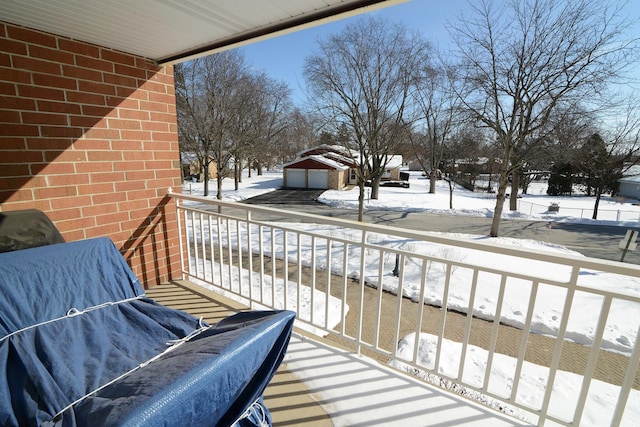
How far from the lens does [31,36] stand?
2025mm

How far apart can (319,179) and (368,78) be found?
13.7 metres

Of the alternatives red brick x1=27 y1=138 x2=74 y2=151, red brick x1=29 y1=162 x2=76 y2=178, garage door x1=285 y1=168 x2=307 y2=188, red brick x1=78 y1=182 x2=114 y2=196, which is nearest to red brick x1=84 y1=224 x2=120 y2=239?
red brick x1=78 y1=182 x2=114 y2=196

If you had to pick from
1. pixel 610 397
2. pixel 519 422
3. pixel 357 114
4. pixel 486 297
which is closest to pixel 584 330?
pixel 486 297

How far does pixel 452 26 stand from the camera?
34.1 ft

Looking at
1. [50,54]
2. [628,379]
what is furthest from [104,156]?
[628,379]

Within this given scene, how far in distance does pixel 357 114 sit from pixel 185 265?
10716mm

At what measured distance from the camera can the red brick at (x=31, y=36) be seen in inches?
76.7

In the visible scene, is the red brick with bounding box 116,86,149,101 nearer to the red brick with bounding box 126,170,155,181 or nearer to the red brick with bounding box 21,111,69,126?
the red brick with bounding box 21,111,69,126

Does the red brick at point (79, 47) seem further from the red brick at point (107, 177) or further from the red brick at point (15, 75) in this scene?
the red brick at point (107, 177)

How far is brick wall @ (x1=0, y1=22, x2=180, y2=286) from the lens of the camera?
202 cm

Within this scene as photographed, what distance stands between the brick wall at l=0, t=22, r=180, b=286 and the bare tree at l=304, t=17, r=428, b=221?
33.9 feet

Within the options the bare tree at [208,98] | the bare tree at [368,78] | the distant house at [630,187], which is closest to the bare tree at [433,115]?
the bare tree at [368,78]

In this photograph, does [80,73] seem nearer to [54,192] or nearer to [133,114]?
[133,114]

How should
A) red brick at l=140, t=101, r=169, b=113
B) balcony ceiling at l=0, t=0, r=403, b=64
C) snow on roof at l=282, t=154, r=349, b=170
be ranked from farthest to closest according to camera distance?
snow on roof at l=282, t=154, r=349, b=170 → red brick at l=140, t=101, r=169, b=113 → balcony ceiling at l=0, t=0, r=403, b=64
